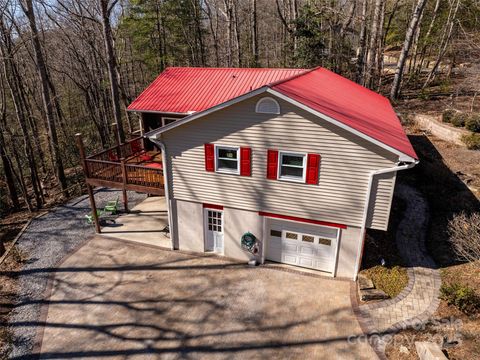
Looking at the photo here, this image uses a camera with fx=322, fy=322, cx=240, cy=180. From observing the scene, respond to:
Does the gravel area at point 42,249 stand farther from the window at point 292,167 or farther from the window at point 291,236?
the window at point 292,167

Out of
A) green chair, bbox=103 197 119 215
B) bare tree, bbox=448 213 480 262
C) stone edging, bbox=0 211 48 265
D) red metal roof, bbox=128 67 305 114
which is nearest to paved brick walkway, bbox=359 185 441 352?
bare tree, bbox=448 213 480 262

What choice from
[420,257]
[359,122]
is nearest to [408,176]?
[420,257]

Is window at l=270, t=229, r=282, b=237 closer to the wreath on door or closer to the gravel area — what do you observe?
the wreath on door

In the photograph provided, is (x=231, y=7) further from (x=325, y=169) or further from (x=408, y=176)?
(x=325, y=169)

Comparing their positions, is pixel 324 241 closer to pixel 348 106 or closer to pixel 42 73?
pixel 348 106

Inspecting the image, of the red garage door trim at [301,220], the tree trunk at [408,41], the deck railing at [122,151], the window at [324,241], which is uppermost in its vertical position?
the tree trunk at [408,41]

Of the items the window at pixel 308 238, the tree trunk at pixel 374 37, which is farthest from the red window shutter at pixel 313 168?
the tree trunk at pixel 374 37
